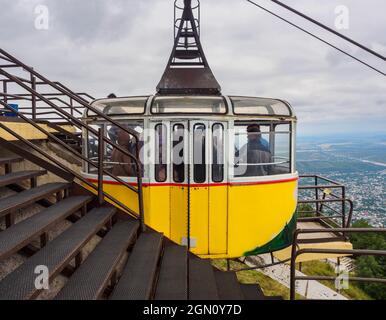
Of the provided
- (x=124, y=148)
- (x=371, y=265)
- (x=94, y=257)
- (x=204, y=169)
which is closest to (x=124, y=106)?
(x=124, y=148)

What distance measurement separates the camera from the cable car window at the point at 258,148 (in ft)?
22.0

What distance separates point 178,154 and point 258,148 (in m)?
1.51

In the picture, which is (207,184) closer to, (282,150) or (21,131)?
(282,150)

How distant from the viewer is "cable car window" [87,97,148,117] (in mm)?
6715

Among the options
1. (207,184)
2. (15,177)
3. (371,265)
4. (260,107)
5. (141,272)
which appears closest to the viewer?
(141,272)

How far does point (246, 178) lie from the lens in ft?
21.8

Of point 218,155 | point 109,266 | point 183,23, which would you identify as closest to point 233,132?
point 218,155

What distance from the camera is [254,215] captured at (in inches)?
267

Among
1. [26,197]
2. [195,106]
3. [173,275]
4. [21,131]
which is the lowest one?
[173,275]

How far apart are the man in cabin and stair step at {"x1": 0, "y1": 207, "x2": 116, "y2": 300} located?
114 inches

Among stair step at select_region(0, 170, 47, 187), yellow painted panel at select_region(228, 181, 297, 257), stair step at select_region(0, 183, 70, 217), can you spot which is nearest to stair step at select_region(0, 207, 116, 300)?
stair step at select_region(0, 183, 70, 217)

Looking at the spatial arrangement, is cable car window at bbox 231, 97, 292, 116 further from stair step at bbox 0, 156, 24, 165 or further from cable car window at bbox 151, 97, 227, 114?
stair step at bbox 0, 156, 24, 165

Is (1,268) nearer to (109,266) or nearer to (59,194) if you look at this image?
(109,266)

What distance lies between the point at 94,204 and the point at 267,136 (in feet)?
11.4
